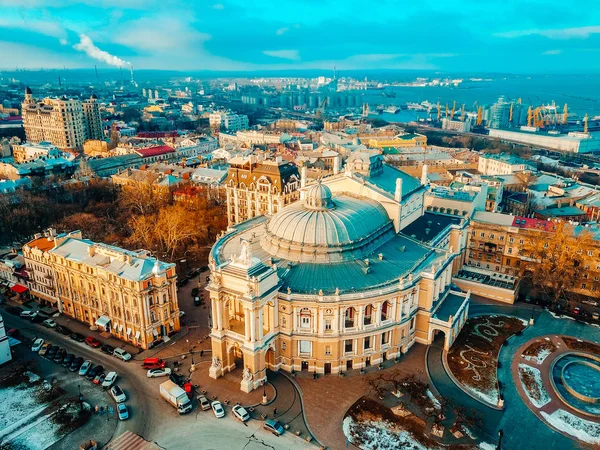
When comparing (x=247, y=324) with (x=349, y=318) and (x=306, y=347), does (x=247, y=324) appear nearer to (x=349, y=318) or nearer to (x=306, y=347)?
(x=306, y=347)

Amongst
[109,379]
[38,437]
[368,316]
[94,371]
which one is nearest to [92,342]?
[94,371]

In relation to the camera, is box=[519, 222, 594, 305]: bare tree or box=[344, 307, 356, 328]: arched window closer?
box=[344, 307, 356, 328]: arched window

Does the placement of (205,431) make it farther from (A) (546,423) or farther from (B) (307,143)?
(B) (307,143)

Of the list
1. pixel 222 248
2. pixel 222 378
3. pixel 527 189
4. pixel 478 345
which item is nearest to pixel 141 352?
pixel 222 378

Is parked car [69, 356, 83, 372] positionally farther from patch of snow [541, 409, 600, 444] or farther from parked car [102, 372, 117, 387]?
patch of snow [541, 409, 600, 444]

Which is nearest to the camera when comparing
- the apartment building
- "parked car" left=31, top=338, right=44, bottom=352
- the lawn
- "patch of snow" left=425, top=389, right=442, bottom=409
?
"patch of snow" left=425, top=389, right=442, bottom=409

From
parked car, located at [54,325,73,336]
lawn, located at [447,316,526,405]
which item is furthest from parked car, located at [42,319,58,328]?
lawn, located at [447,316,526,405]

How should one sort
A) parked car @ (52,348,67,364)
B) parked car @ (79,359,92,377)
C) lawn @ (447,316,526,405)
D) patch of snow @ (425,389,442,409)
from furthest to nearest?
1. parked car @ (52,348,67,364)
2. parked car @ (79,359,92,377)
3. lawn @ (447,316,526,405)
4. patch of snow @ (425,389,442,409)
